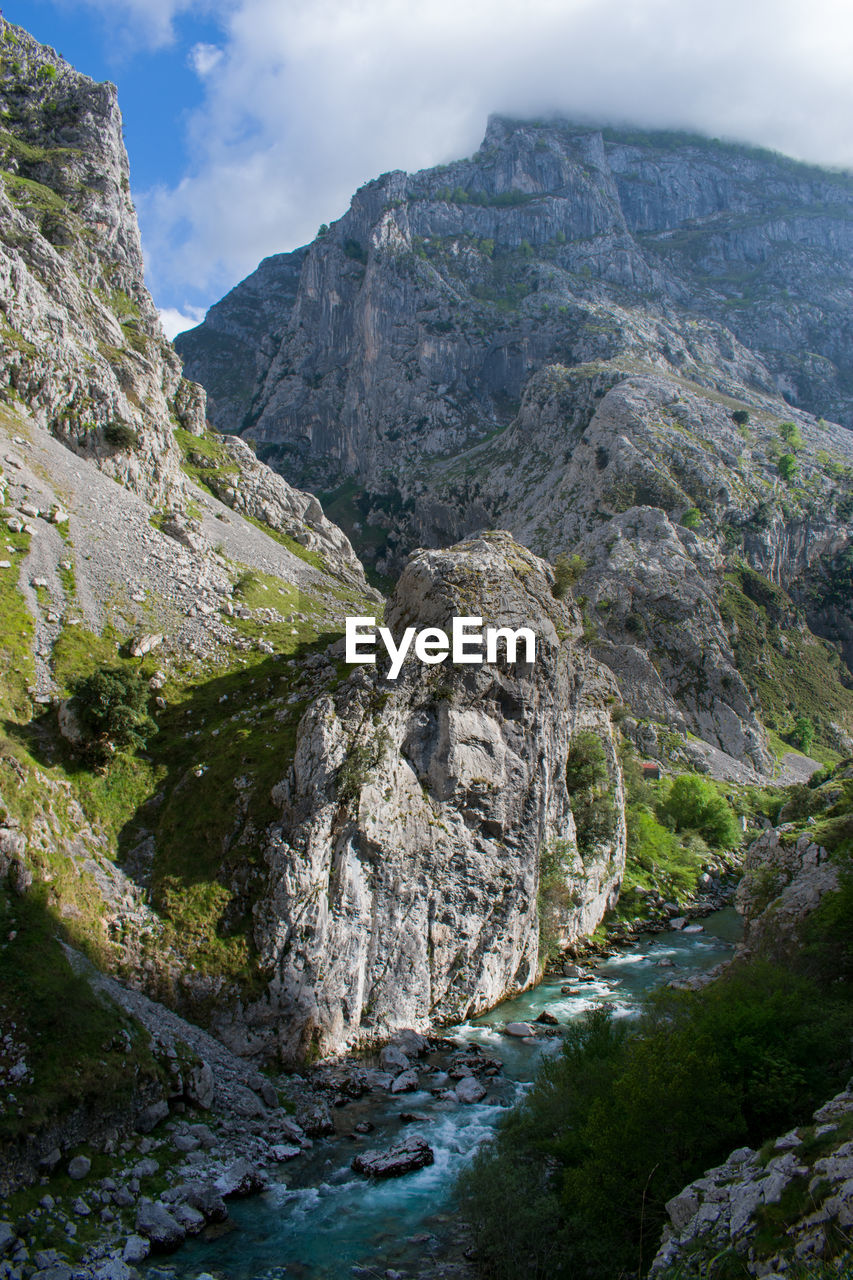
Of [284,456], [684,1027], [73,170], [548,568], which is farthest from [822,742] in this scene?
[284,456]

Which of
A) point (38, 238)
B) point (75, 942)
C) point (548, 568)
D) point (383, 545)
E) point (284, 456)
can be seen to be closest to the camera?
point (75, 942)

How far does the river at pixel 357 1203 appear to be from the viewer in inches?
743

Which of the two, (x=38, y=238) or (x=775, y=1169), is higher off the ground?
(x=38, y=238)

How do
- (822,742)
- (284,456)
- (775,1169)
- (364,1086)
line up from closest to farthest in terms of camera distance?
(775,1169)
(364,1086)
(822,742)
(284,456)

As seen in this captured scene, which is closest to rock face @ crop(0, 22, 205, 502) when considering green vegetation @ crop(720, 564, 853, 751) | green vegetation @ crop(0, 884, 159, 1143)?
green vegetation @ crop(0, 884, 159, 1143)

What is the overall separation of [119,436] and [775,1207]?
6172 centimetres

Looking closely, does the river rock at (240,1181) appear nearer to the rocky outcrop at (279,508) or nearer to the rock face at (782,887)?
the rock face at (782,887)

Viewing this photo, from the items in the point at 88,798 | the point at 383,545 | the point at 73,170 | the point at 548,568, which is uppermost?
the point at 73,170

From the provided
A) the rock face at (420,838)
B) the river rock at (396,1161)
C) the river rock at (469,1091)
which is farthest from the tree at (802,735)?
the river rock at (396,1161)

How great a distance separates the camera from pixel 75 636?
39562 millimetres

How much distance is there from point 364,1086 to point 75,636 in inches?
1069

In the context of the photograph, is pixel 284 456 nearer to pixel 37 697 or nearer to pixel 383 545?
pixel 383 545

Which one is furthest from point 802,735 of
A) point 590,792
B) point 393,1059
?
point 393,1059

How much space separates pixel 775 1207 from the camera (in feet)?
41.8
